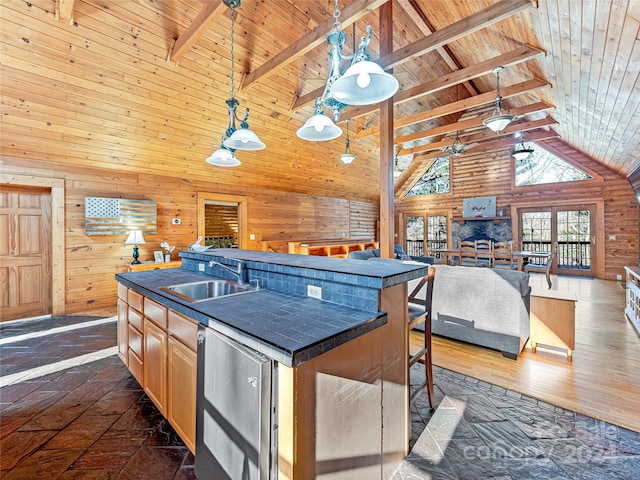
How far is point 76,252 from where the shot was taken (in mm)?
4383

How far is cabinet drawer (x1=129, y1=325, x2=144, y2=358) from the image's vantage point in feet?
7.01

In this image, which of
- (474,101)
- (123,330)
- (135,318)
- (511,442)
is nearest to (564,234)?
(474,101)

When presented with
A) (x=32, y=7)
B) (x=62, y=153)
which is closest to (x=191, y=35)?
(x=32, y=7)

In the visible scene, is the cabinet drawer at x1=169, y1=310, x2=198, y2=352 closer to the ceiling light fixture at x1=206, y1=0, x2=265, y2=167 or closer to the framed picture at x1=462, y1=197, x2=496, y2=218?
the ceiling light fixture at x1=206, y1=0, x2=265, y2=167

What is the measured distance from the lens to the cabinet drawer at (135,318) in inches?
84.7

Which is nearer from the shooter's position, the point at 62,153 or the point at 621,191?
the point at 62,153

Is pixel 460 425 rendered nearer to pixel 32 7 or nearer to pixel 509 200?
pixel 32 7

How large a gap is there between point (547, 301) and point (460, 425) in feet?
6.02

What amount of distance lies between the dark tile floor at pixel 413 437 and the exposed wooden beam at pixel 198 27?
354cm

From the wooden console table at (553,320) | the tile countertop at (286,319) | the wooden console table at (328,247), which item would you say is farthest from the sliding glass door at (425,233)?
the tile countertop at (286,319)

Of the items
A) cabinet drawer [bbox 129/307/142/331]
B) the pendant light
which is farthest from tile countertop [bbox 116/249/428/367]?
the pendant light

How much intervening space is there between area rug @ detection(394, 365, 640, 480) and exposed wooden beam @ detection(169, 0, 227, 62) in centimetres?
390

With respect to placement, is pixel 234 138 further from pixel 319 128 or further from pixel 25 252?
pixel 25 252

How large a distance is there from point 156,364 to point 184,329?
56cm
